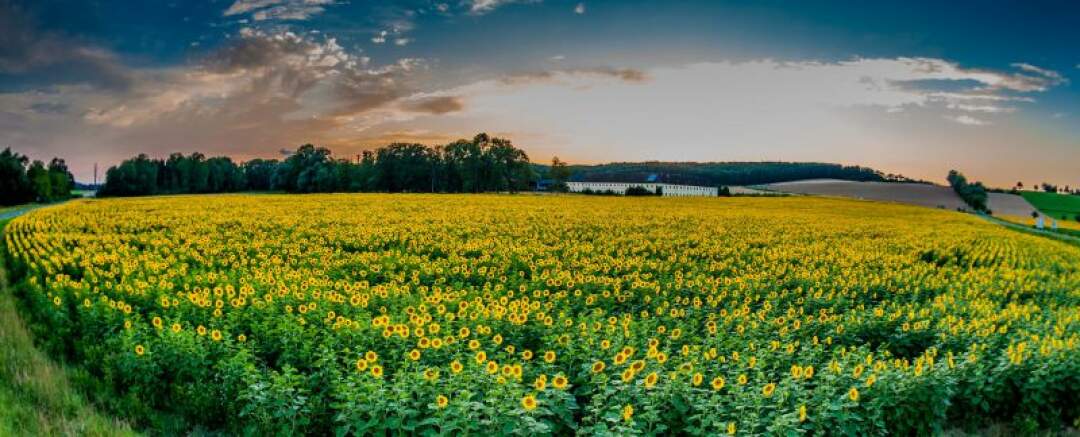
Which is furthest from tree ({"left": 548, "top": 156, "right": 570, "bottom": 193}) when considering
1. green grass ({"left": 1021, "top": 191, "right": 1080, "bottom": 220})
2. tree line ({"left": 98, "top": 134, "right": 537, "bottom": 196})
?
green grass ({"left": 1021, "top": 191, "right": 1080, "bottom": 220})

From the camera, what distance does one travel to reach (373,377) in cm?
755

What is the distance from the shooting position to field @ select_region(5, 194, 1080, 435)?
273 inches

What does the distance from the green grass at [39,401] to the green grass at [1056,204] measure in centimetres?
12003

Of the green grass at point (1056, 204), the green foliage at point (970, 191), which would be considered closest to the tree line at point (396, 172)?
the green foliage at point (970, 191)

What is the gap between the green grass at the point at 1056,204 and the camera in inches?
4064

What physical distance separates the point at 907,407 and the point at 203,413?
873 centimetres

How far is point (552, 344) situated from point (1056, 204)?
14608 cm

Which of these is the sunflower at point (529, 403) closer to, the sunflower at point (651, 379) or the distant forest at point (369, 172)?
the sunflower at point (651, 379)

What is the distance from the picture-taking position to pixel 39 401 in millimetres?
8617

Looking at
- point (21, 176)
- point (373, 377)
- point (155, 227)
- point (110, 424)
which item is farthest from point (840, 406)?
point (21, 176)

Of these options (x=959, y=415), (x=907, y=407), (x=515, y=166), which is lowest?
(x=959, y=415)

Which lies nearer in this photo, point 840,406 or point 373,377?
point 840,406

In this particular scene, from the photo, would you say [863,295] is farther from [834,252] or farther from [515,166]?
[515,166]

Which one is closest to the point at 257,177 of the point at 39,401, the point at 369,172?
the point at 369,172
